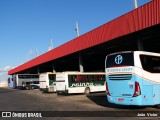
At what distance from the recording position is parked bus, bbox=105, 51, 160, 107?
13039mm

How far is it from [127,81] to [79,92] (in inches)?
579

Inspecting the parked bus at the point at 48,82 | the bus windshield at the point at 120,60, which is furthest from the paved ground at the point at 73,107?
the parked bus at the point at 48,82

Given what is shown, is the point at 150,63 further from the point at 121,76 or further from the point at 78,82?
the point at 78,82

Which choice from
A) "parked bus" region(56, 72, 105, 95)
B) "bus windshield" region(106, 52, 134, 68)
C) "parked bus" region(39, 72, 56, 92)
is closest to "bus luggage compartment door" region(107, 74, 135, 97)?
"bus windshield" region(106, 52, 134, 68)

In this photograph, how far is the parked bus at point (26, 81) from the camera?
50000 millimetres

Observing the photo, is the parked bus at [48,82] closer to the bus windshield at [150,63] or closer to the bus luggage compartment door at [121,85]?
the bus luggage compartment door at [121,85]

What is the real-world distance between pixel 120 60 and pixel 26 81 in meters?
38.7

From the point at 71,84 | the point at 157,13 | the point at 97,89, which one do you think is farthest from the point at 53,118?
the point at 97,89

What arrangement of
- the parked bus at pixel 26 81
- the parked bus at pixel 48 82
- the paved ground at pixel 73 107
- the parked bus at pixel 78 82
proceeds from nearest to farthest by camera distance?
the paved ground at pixel 73 107, the parked bus at pixel 78 82, the parked bus at pixel 48 82, the parked bus at pixel 26 81

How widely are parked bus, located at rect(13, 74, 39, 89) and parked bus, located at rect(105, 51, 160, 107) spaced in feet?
123

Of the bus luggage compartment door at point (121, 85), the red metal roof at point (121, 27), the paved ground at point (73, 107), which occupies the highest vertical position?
the red metal roof at point (121, 27)

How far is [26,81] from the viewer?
50312 millimetres

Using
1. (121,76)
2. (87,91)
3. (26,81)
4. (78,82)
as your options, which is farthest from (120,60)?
(26,81)

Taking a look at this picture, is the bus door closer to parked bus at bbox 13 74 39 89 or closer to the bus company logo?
the bus company logo
